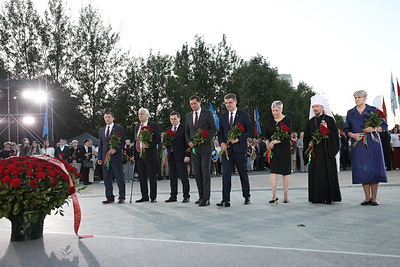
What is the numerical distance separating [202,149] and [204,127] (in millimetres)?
480

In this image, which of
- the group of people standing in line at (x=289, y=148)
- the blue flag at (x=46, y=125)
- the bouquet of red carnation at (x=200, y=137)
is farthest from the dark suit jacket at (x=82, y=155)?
the bouquet of red carnation at (x=200, y=137)

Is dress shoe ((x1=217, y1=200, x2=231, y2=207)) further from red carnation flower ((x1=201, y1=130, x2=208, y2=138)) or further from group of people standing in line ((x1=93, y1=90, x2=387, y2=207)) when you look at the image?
red carnation flower ((x1=201, y1=130, x2=208, y2=138))

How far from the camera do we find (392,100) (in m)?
27.4

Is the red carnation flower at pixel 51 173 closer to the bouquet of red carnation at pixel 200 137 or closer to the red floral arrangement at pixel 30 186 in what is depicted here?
the red floral arrangement at pixel 30 186

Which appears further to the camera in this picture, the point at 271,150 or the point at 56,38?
the point at 56,38

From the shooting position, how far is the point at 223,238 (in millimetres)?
5098

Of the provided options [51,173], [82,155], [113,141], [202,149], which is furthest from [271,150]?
[82,155]

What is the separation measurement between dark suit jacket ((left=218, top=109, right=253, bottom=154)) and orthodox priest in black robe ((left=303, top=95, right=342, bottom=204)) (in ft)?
3.93

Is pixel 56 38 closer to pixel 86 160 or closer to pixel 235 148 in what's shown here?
pixel 86 160

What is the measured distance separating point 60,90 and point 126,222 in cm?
3165

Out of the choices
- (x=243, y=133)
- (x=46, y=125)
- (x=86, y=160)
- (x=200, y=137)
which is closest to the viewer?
(x=243, y=133)

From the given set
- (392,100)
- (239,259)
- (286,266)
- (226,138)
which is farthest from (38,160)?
(392,100)

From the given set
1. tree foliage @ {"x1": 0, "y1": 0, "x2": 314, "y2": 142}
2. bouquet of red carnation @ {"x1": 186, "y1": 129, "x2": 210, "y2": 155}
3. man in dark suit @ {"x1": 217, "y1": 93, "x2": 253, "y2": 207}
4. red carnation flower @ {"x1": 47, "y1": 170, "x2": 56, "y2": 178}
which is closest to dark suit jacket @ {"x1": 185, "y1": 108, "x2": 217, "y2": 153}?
bouquet of red carnation @ {"x1": 186, "y1": 129, "x2": 210, "y2": 155}

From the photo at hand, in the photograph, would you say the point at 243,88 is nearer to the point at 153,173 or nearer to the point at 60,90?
the point at 60,90
